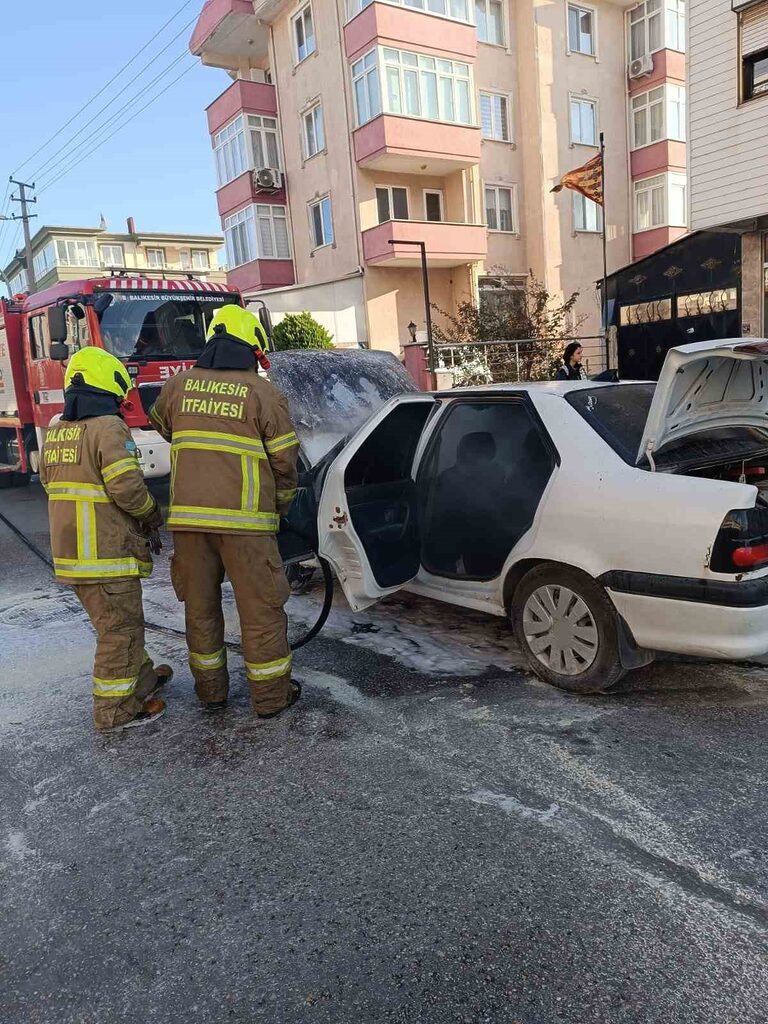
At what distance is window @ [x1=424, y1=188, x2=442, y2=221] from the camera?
75.6 ft

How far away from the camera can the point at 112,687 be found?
12.0 ft

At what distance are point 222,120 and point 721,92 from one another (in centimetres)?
1837

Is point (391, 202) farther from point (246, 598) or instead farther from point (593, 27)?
point (246, 598)

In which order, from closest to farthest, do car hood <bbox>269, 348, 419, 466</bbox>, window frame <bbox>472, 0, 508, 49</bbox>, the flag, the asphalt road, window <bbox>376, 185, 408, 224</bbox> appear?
the asphalt road < car hood <bbox>269, 348, 419, 466</bbox> < the flag < window <bbox>376, 185, 408, 224</bbox> < window frame <bbox>472, 0, 508, 49</bbox>

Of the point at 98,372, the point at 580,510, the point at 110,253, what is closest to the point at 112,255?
the point at 110,253

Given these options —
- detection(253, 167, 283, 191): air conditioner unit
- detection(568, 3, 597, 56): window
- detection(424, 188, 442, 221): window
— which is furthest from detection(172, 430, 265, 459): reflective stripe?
detection(568, 3, 597, 56): window

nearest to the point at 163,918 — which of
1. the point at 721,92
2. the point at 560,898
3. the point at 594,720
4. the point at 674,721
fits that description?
the point at 560,898

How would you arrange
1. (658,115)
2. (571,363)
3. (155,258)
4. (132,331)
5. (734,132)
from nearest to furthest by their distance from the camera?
(571,363)
(132,331)
(734,132)
(658,115)
(155,258)

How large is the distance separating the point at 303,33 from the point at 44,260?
38125 mm

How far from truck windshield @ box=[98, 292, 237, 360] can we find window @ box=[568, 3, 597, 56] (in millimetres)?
20372

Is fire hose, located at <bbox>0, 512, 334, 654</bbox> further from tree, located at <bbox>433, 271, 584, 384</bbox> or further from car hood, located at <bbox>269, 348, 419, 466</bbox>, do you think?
tree, located at <bbox>433, 271, 584, 384</bbox>

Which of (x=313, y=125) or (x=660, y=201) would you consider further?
(x=660, y=201)

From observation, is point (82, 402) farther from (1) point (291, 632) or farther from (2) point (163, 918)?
(2) point (163, 918)

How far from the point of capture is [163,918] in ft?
7.72
